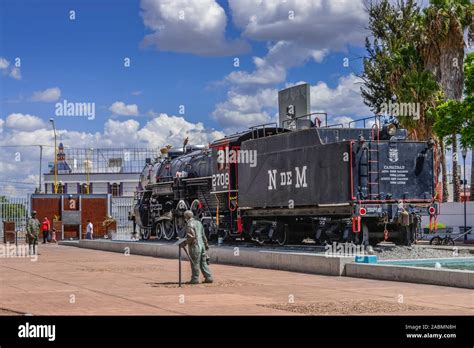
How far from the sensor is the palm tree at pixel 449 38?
141 ft

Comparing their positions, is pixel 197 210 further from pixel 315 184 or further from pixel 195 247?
pixel 195 247

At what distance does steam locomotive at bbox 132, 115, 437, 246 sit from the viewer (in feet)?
76.8

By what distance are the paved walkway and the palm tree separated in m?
25.2

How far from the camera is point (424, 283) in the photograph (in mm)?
17125

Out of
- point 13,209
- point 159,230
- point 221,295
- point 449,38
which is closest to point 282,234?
point 159,230

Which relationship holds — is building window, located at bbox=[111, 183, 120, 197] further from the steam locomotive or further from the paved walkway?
the paved walkway

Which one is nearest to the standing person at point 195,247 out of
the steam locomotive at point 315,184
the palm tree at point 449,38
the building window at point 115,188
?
the steam locomotive at point 315,184

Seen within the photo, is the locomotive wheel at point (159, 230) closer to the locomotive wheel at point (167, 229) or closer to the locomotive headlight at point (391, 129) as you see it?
the locomotive wheel at point (167, 229)

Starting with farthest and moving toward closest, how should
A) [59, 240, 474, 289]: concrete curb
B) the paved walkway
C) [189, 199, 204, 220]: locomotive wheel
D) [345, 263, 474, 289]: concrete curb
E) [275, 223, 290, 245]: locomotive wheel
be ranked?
[189, 199, 204, 220]: locomotive wheel
[275, 223, 290, 245]: locomotive wheel
[59, 240, 474, 289]: concrete curb
[345, 263, 474, 289]: concrete curb
the paved walkway

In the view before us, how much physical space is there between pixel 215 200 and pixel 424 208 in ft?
29.6

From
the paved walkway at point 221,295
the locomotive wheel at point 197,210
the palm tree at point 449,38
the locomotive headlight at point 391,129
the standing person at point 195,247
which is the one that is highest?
the palm tree at point 449,38

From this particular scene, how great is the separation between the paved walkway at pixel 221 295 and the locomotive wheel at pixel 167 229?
12.0 metres

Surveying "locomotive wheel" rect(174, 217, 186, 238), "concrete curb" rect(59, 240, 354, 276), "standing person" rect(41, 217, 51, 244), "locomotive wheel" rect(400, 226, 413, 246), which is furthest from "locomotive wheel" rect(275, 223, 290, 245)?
"standing person" rect(41, 217, 51, 244)
